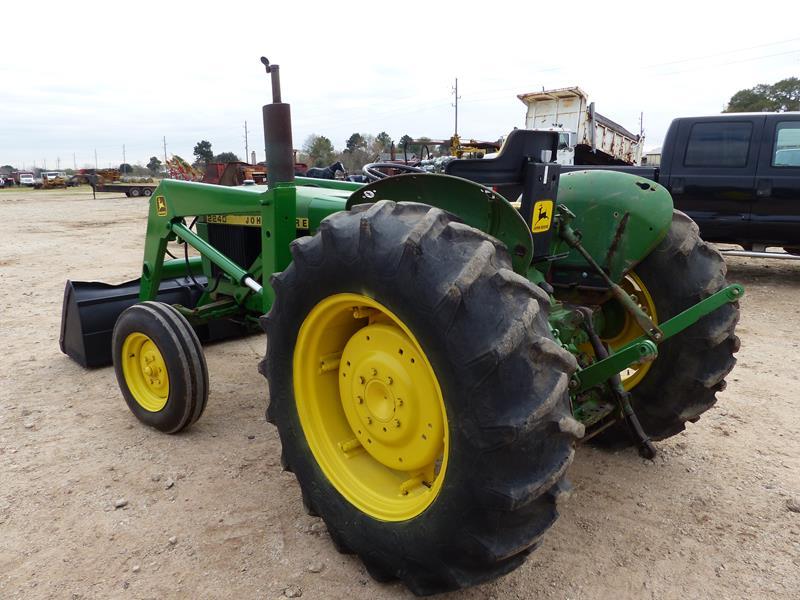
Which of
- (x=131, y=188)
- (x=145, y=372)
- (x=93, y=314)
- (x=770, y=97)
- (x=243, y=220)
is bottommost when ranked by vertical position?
(x=131, y=188)

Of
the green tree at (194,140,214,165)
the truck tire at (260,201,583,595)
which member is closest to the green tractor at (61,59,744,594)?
the truck tire at (260,201,583,595)

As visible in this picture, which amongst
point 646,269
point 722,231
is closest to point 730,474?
point 646,269

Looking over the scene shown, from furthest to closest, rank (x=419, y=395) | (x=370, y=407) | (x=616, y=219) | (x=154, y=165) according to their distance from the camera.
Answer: (x=154, y=165)
(x=616, y=219)
(x=370, y=407)
(x=419, y=395)

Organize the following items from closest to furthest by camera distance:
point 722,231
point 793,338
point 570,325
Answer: point 570,325
point 793,338
point 722,231

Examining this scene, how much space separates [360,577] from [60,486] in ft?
5.31

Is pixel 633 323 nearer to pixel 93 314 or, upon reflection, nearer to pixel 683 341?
pixel 683 341

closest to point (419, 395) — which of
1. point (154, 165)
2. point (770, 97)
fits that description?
point (770, 97)

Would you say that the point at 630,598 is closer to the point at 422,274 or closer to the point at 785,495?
the point at 785,495

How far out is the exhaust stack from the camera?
9.92 ft

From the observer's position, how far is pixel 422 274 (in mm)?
1792

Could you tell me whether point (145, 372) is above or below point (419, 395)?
below

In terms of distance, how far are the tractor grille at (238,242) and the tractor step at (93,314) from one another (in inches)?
19.8

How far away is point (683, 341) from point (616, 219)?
632 mm

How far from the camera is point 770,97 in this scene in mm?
34562
